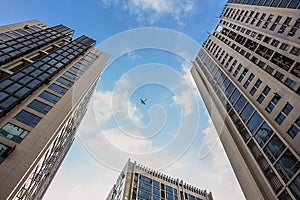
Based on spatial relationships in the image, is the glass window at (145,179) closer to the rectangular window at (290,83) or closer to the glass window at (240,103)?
the glass window at (240,103)

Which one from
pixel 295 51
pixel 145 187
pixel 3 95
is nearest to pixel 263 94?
pixel 295 51

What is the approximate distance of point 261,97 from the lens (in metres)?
29.8

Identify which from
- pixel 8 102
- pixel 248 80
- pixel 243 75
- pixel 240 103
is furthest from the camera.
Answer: pixel 243 75

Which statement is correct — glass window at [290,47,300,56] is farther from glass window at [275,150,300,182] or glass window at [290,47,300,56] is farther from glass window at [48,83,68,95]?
glass window at [48,83,68,95]

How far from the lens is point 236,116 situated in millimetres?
34812

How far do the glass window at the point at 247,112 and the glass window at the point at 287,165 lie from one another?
868 cm

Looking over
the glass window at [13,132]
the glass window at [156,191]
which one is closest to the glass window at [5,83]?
the glass window at [13,132]

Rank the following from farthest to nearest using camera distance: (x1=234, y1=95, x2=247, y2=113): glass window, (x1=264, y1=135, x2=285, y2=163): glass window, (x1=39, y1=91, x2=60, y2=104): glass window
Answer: (x1=234, y1=95, x2=247, y2=113): glass window, (x1=39, y1=91, x2=60, y2=104): glass window, (x1=264, y1=135, x2=285, y2=163): glass window

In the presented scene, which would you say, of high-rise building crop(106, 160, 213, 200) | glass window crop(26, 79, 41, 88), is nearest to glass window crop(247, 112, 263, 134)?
glass window crop(26, 79, 41, 88)

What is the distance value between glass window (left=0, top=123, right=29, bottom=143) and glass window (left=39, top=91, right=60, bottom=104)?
248 inches

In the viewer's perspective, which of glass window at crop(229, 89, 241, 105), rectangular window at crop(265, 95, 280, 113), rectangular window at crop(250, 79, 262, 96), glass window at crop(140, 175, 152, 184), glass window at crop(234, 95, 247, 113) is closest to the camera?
rectangular window at crop(265, 95, 280, 113)

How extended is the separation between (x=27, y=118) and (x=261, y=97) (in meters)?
30.2

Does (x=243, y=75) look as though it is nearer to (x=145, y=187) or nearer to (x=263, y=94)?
(x=263, y=94)

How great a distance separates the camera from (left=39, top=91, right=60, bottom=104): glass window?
26828 mm
